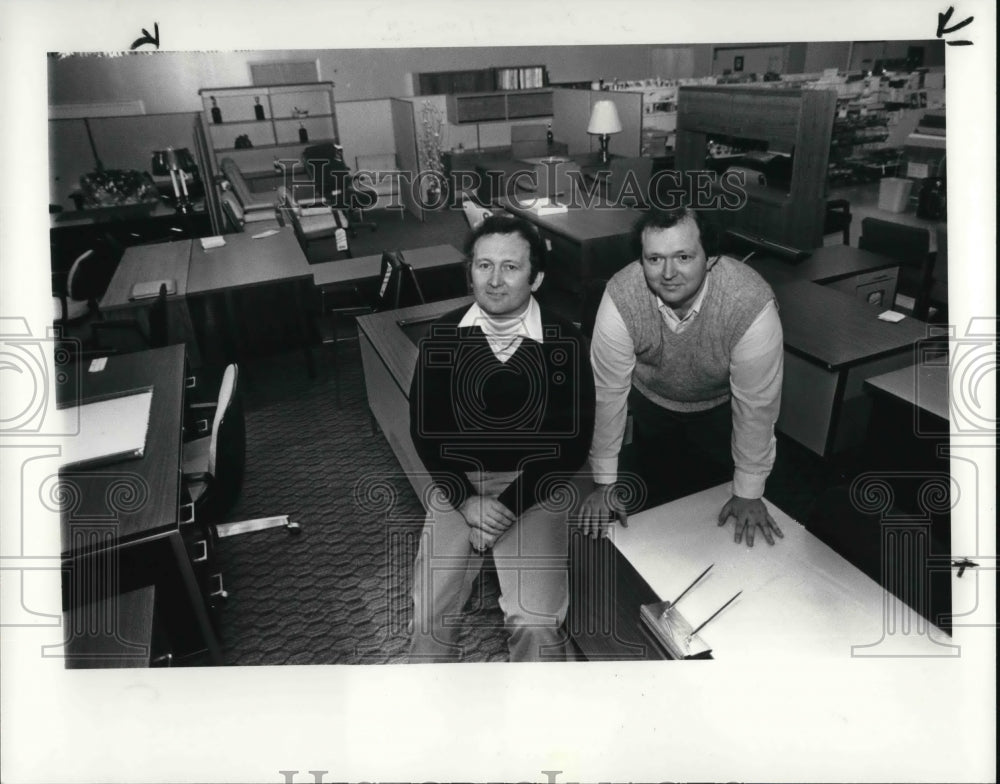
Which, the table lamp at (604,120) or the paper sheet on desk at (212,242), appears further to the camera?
the table lamp at (604,120)

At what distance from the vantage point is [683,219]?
134cm

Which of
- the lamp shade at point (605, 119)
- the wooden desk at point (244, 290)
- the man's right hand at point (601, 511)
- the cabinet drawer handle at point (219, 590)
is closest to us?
the man's right hand at point (601, 511)

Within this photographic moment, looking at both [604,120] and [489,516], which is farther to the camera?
[604,120]

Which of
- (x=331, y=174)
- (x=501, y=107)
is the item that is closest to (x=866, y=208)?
(x=331, y=174)

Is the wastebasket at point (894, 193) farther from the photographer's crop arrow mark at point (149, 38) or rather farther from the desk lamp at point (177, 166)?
the desk lamp at point (177, 166)

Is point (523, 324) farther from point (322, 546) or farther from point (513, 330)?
point (322, 546)

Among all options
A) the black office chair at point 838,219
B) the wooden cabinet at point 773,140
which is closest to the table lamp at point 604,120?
the wooden cabinet at point 773,140

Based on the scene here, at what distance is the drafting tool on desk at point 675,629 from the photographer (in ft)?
Result: 3.50

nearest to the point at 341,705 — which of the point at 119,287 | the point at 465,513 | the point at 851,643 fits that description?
the point at 465,513

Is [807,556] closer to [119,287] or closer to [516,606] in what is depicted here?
[516,606]

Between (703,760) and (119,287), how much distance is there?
218cm

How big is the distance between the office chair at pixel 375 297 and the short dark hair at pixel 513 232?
121 centimetres

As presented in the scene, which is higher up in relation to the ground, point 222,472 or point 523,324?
point 523,324

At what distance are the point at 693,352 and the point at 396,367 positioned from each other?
1004mm
